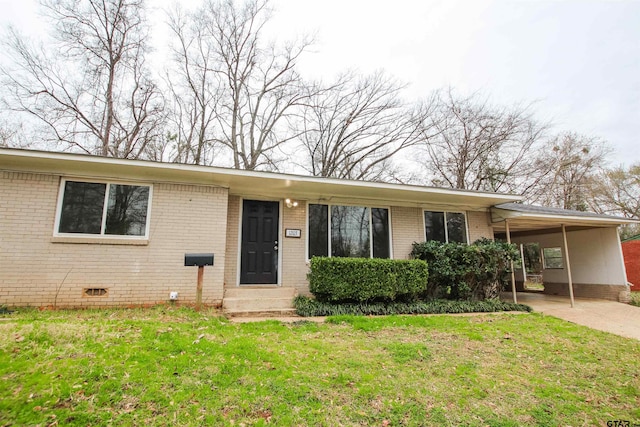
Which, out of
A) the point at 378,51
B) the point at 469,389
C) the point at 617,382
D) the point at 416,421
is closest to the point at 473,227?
the point at 617,382

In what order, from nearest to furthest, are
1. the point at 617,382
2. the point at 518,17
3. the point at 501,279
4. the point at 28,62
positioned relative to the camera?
the point at 617,382 → the point at 501,279 → the point at 518,17 → the point at 28,62

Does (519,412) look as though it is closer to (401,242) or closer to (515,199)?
(401,242)

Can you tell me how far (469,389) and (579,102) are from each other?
65.7ft

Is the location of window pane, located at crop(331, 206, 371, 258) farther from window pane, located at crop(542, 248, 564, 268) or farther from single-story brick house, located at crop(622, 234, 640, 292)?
single-story brick house, located at crop(622, 234, 640, 292)

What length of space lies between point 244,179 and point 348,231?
3.02 metres

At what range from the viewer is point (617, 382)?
10.4 ft

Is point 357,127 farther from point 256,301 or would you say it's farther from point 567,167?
point 567,167

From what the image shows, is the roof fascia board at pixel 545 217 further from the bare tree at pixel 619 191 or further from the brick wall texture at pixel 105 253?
the bare tree at pixel 619 191

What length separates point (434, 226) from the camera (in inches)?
326

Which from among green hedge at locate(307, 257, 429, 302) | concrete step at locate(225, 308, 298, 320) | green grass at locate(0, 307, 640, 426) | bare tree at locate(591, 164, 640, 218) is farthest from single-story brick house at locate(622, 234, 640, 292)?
concrete step at locate(225, 308, 298, 320)

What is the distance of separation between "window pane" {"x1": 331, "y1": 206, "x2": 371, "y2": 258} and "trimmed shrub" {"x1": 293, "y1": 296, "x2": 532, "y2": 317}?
159cm

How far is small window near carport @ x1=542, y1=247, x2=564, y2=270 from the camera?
10906mm

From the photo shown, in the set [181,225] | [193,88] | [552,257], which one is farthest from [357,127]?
[181,225]

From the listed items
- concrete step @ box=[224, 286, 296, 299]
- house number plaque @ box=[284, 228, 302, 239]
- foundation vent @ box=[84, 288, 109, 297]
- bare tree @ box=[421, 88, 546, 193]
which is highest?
bare tree @ box=[421, 88, 546, 193]
